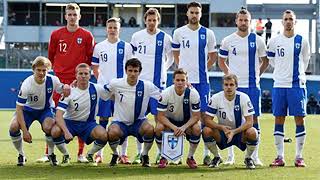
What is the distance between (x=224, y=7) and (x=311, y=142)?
29301 millimetres

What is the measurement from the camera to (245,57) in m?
9.20

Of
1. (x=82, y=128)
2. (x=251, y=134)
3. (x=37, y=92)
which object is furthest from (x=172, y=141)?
(x=37, y=92)

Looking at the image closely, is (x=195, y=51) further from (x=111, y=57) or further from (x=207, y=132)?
(x=207, y=132)

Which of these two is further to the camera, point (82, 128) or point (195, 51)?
point (195, 51)

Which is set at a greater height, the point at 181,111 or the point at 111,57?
the point at 111,57

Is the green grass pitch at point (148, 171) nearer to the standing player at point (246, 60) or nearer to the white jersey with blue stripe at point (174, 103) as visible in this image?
the white jersey with blue stripe at point (174, 103)

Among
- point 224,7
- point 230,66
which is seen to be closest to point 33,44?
point 224,7

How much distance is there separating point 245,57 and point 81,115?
220 centimetres

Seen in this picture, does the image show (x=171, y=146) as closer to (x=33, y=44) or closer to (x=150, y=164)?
(x=150, y=164)

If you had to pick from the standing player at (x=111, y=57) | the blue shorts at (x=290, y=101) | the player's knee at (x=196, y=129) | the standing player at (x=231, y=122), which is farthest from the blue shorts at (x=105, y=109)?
the blue shorts at (x=290, y=101)

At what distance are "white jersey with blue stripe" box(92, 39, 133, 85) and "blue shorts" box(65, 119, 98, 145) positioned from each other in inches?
35.1

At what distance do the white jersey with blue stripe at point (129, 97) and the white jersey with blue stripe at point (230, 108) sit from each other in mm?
790

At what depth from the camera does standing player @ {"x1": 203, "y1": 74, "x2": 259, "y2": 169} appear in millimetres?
8445

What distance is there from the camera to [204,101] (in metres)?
9.18
